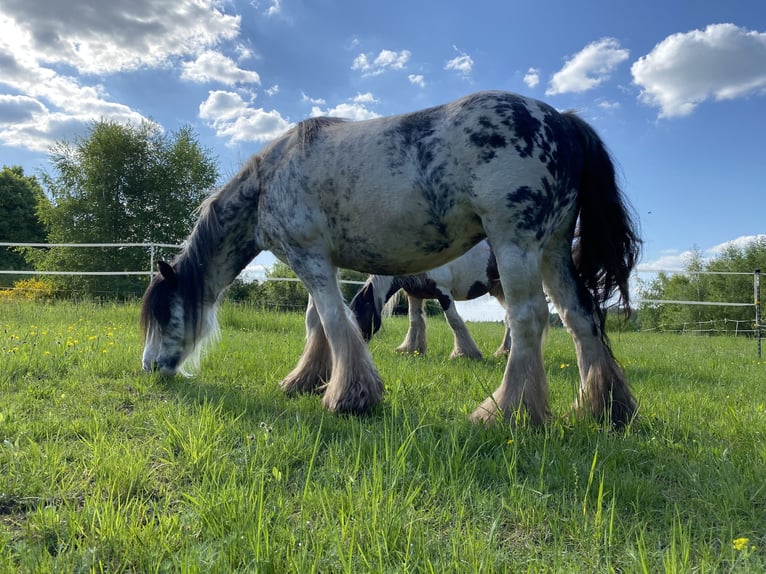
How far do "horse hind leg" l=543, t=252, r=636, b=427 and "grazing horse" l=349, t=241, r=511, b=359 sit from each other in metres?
3.49

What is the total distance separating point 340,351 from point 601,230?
2008 mm

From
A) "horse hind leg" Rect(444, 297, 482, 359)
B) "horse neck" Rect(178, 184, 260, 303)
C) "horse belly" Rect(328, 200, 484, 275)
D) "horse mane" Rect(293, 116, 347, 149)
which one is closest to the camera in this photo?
"horse belly" Rect(328, 200, 484, 275)

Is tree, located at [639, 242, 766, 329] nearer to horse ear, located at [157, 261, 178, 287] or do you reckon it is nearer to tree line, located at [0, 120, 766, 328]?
tree line, located at [0, 120, 766, 328]

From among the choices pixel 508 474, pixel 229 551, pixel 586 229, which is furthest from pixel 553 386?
pixel 229 551

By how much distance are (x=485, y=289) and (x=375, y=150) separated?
534cm

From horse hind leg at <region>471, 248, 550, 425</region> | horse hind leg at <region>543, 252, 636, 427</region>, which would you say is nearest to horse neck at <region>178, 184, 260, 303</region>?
horse hind leg at <region>471, 248, 550, 425</region>

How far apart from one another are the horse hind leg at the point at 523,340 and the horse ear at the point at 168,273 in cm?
282

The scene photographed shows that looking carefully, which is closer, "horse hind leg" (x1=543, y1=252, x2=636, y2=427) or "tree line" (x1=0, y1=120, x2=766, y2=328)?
"horse hind leg" (x1=543, y1=252, x2=636, y2=427)

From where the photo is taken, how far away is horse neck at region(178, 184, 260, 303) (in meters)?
4.18

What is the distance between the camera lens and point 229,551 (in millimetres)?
1520

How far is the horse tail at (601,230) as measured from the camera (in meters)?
3.32

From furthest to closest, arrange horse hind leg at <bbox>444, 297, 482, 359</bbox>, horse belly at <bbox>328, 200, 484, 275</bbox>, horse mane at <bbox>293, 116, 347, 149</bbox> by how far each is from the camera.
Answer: horse hind leg at <bbox>444, 297, 482, 359</bbox>, horse mane at <bbox>293, 116, 347, 149</bbox>, horse belly at <bbox>328, 200, 484, 275</bbox>

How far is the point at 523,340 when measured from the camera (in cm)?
299

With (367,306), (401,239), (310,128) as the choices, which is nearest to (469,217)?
(401,239)
